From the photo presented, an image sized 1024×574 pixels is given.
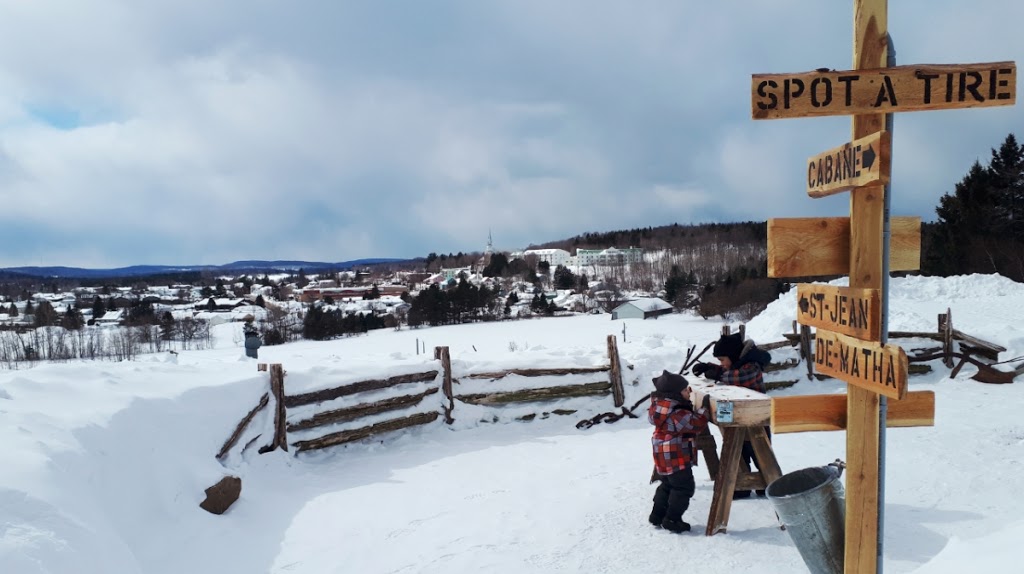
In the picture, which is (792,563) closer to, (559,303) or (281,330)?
(281,330)

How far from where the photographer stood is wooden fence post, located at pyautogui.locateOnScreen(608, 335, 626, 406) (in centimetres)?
1051

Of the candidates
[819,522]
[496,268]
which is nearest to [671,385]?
[819,522]

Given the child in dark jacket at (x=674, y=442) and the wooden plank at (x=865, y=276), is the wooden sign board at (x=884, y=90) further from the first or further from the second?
the child in dark jacket at (x=674, y=442)

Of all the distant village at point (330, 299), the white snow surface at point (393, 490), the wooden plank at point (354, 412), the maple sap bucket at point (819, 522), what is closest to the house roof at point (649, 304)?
the distant village at point (330, 299)

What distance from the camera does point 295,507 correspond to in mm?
6660

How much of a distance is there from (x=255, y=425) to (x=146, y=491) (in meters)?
2.63

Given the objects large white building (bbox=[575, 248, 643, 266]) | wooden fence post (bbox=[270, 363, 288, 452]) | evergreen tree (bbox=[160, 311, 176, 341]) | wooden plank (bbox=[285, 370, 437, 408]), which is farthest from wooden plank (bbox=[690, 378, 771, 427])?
large white building (bbox=[575, 248, 643, 266])

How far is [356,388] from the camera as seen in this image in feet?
29.7

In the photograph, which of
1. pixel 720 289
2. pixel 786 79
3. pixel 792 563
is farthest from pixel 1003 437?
pixel 720 289

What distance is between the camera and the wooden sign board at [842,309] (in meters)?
2.82

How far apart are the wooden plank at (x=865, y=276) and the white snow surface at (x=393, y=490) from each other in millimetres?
294

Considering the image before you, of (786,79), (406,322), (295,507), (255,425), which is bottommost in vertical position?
(406,322)

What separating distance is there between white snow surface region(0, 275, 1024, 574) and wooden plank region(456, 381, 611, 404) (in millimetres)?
198

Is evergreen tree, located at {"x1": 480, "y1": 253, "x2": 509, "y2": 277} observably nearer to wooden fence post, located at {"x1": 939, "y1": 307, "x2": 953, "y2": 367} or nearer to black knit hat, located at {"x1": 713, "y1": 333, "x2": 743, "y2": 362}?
wooden fence post, located at {"x1": 939, "y1": 307, "x2": 953, "y2": 367}
